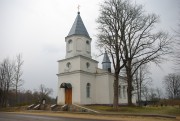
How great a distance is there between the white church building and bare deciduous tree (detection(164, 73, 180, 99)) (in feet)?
128

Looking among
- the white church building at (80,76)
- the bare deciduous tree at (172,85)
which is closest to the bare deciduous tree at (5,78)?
the white church building at (80,76)

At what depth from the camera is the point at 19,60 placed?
4203cm

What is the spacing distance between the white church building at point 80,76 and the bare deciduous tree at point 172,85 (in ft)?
128

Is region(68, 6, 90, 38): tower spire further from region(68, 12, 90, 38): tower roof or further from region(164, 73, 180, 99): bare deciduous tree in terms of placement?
region(164, 73, 180, 99): bare deciduous tree

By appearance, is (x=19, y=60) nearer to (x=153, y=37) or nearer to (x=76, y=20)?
(x=76, y=20)

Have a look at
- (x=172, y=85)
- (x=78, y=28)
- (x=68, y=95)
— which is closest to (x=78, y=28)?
(x=78, y=28)

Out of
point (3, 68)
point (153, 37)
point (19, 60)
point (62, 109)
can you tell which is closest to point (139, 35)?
point (153, 37)

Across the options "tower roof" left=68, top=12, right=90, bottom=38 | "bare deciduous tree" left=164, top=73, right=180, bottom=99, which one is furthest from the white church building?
"bare deciduous tree" left=164, top=73, right=180, bottom=99

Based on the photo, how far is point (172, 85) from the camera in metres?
66.2

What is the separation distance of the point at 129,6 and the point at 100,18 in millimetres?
4266

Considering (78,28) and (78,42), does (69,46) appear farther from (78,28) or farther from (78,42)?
(78,28)

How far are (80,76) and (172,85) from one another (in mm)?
45996

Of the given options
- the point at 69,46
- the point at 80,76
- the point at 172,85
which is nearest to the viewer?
the point at 80,76

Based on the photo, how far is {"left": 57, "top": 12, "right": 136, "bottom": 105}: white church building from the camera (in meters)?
30.6
